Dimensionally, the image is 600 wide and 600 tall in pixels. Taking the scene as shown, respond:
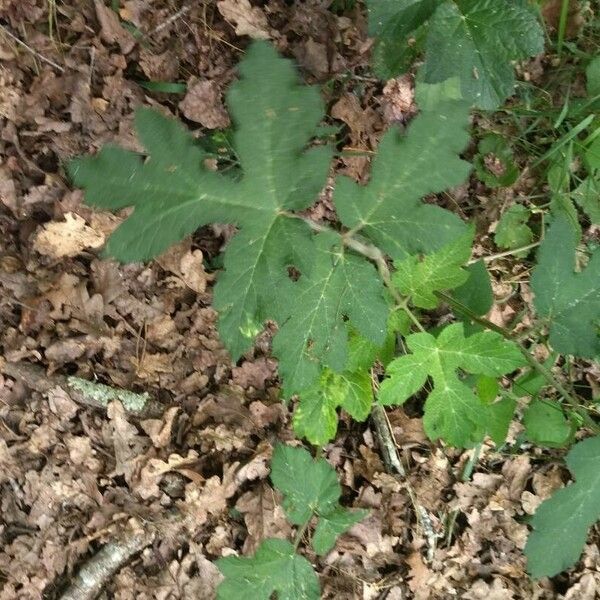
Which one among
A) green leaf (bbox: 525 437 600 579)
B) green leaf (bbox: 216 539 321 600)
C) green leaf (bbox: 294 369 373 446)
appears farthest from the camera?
green leaf (bbox: 294 369 373 446)

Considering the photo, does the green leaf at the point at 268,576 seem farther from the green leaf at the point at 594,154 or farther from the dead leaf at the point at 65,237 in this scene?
the green leaf at the point at 594,154

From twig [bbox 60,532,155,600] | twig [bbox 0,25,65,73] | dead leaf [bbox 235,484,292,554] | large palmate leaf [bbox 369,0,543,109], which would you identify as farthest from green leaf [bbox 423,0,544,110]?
twig [bbox 60,532,155,600]

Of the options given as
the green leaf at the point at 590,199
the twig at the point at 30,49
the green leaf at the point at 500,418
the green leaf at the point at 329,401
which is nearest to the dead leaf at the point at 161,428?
the green leaf at the point at 329,401

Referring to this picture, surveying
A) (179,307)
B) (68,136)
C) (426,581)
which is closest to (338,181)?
(179,307)

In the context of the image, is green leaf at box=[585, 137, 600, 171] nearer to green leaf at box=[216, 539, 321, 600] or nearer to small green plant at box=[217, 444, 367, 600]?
small green plant at box=[217, 444, 367, 600]

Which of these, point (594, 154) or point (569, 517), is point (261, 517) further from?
point (594, 154)
